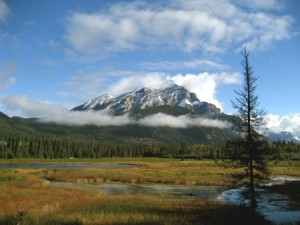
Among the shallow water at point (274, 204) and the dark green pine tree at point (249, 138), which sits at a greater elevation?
the dark green pine tree at point (249, 138)

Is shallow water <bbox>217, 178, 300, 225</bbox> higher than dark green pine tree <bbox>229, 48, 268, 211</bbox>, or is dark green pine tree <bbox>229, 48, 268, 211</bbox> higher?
dark green pine tree <bbox>229, 48, 268, 211</bbox>

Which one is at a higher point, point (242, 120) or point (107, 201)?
point (242, 120)

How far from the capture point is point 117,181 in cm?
7194

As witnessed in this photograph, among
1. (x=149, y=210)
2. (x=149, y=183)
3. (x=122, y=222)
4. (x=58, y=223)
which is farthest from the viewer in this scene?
(x=149, y=183)

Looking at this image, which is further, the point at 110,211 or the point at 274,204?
the point at 274,204

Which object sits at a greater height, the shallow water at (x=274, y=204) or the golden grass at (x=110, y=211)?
the golden grass at (x=110, y=211)

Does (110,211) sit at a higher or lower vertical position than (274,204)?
higher

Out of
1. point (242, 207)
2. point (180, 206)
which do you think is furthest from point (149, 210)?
point (242, 207)

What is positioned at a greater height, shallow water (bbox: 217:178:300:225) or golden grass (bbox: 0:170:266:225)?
golden grass (bbox: 0:170:266:225)

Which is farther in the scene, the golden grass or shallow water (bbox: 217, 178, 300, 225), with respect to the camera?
shallow water (bbox: 217, 178, 300, 225)

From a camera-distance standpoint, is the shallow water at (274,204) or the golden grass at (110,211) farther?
the shallow water at (274,204)

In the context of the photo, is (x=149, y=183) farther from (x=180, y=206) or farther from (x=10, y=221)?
(x=10, y=221)

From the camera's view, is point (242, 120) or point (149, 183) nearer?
point (242, 120)

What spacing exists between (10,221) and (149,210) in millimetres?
12972
